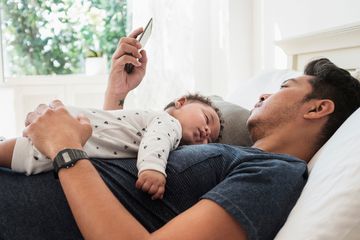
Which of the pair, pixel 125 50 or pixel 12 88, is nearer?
pixel 125 50

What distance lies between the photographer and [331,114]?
3.86 feet

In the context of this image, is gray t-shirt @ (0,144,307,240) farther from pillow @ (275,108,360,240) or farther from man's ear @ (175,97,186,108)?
man's ear @ (175,97,186,108)

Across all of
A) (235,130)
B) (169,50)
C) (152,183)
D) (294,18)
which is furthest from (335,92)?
(169,50)

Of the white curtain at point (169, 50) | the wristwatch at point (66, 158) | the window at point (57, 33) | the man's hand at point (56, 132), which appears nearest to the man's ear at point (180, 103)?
the man's hand at point (56, 132)

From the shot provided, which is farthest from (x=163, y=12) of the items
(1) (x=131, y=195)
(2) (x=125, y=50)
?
(1) (x=131, y=195)

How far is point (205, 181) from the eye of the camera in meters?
0.95

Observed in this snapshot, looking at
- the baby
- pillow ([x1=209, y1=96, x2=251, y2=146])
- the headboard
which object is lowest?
pillow ([x1=209, y1=96, x2=251, y2=146])

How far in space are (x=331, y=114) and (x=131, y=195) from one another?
675 mm

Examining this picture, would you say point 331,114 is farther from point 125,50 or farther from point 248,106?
point 125,50

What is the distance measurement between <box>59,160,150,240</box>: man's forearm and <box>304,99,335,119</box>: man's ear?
0.68 meters

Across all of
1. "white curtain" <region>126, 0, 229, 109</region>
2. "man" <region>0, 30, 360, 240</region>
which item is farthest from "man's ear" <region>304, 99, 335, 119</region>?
"white curtain" <region>126, 0, 229, 109</region>

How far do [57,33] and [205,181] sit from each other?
9.14ft

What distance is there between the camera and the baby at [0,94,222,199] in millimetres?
907

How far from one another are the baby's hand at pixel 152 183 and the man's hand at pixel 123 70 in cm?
72
